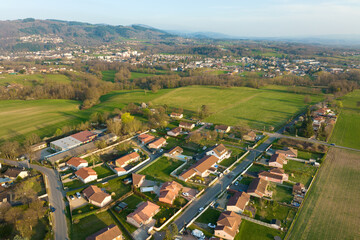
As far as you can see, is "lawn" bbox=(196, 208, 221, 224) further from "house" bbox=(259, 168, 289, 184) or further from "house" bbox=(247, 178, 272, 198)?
"house" bbox=(259, 168, 289, 184)

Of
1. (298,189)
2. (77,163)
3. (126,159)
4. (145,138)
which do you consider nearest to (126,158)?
(126,159)

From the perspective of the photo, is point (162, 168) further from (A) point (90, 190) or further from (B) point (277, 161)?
(B) point (277, 161)

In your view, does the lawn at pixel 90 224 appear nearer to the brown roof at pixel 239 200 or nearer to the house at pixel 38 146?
the brown roof at pixel 239 200

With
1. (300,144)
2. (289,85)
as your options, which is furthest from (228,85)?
(300,144)

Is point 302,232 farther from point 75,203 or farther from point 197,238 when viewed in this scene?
point 75,203

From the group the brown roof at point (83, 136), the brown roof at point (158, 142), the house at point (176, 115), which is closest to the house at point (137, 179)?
the brown roof at point (158, 142)
